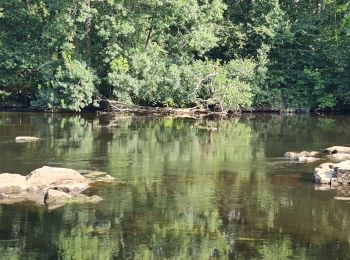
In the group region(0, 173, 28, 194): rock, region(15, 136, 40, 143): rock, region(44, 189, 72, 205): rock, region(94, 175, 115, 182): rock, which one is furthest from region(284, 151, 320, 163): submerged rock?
region(15, 136, 40, 143): rock

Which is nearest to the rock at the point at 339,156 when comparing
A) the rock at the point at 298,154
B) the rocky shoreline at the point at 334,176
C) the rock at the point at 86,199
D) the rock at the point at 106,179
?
the rocky shoreline at the point at 334,176

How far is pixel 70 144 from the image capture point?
30141 millimetres

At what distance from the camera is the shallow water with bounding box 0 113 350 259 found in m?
14.4

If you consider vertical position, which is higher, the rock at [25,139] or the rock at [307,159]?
the rock at [25,139]

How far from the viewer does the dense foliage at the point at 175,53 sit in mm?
45969

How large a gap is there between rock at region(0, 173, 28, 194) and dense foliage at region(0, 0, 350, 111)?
84.5 feet

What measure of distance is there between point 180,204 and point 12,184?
496cm

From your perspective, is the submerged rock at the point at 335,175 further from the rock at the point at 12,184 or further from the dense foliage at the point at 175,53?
the dense foliage at the point at 175,53

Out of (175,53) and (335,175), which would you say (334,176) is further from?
(175,53)

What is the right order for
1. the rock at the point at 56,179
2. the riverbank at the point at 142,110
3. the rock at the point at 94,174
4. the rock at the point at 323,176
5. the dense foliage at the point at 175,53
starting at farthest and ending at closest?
the riverbank at the point at 142,110 → the dense foliage at the point at 175,53 → the rock at the point at 94,174 → the rock at the point at 323,176 → the rock at the point at 56,179

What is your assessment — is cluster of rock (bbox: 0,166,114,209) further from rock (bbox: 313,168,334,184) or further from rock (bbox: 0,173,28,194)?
rock (bbox: 313,168,334,184)

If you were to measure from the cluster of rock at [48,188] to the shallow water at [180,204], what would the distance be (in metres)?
0.54

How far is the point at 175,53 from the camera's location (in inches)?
1980

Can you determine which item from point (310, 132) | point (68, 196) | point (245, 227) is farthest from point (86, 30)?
point (245, 227)
